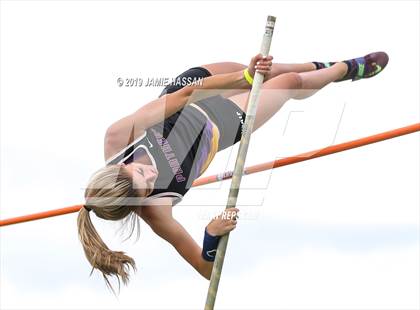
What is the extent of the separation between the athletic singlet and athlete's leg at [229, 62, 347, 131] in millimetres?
328

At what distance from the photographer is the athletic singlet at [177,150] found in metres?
6.94

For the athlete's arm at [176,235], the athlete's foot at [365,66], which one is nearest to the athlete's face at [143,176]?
the athlete's arm at [176,235]

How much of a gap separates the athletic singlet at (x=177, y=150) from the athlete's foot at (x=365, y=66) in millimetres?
1353

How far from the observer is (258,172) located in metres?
7.82

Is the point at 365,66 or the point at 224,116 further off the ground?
the point at 365,66

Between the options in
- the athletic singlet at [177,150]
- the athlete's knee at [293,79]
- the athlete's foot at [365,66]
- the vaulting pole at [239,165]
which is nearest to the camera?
the vaulting pole at [239,165]

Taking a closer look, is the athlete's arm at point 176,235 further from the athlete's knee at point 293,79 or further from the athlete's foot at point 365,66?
the athlete's foot at point 365,66

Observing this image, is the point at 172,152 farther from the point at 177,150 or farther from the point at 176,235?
the point at 176,235

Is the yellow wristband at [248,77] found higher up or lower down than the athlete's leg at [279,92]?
higher up

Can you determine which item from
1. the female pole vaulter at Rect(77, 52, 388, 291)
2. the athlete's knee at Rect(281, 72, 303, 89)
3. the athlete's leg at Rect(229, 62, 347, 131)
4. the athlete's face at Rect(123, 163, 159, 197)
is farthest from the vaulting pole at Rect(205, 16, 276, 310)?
the athlete's knee at Rect(281, 72, 303, 89)

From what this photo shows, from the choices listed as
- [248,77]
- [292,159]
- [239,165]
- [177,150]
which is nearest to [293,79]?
[292,159]

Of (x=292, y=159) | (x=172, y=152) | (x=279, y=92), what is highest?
(x=279, y=92)

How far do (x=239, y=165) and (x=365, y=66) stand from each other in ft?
7.03

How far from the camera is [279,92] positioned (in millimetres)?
7602
